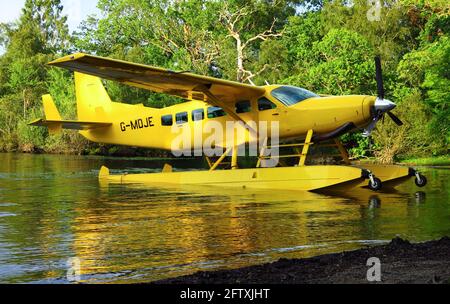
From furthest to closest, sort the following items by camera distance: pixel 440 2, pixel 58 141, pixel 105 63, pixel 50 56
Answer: pixel 50 56
pixel 58 141
pixel 440 2
pixel 105 63

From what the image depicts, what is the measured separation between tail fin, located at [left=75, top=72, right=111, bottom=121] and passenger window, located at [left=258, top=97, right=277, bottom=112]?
264 inches

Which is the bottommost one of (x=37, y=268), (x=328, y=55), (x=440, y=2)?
(x=37, y=268)

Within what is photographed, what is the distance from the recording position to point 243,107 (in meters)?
19.4

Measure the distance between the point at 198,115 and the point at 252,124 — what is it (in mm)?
2027

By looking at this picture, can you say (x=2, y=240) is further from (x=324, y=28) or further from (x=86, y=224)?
(x=324, y=28)

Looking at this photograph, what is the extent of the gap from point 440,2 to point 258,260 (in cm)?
3350

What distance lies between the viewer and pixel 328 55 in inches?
1560

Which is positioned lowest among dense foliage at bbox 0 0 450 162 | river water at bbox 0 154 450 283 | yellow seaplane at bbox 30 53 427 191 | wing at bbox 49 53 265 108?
river water at bbox 0 154 450 283

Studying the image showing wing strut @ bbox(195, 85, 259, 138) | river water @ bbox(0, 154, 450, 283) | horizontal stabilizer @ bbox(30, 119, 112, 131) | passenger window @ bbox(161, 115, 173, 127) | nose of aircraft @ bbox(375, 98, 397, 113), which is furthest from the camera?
horizontal stabilizer @ bbox(30, 119, 112, 131)

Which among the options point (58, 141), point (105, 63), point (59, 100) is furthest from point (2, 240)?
point (59, 100)

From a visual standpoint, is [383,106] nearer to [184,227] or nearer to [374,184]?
[374,184]

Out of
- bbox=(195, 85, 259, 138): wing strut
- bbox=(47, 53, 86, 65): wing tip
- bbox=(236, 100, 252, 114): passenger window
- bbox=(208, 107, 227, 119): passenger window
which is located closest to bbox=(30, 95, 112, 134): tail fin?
bbox=(208, 107, 227, 119): passenger window

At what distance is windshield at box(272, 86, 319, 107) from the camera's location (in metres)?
18.7

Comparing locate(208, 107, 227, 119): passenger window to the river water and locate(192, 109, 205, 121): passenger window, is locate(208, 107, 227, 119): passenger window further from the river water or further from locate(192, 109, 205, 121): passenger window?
the river water
